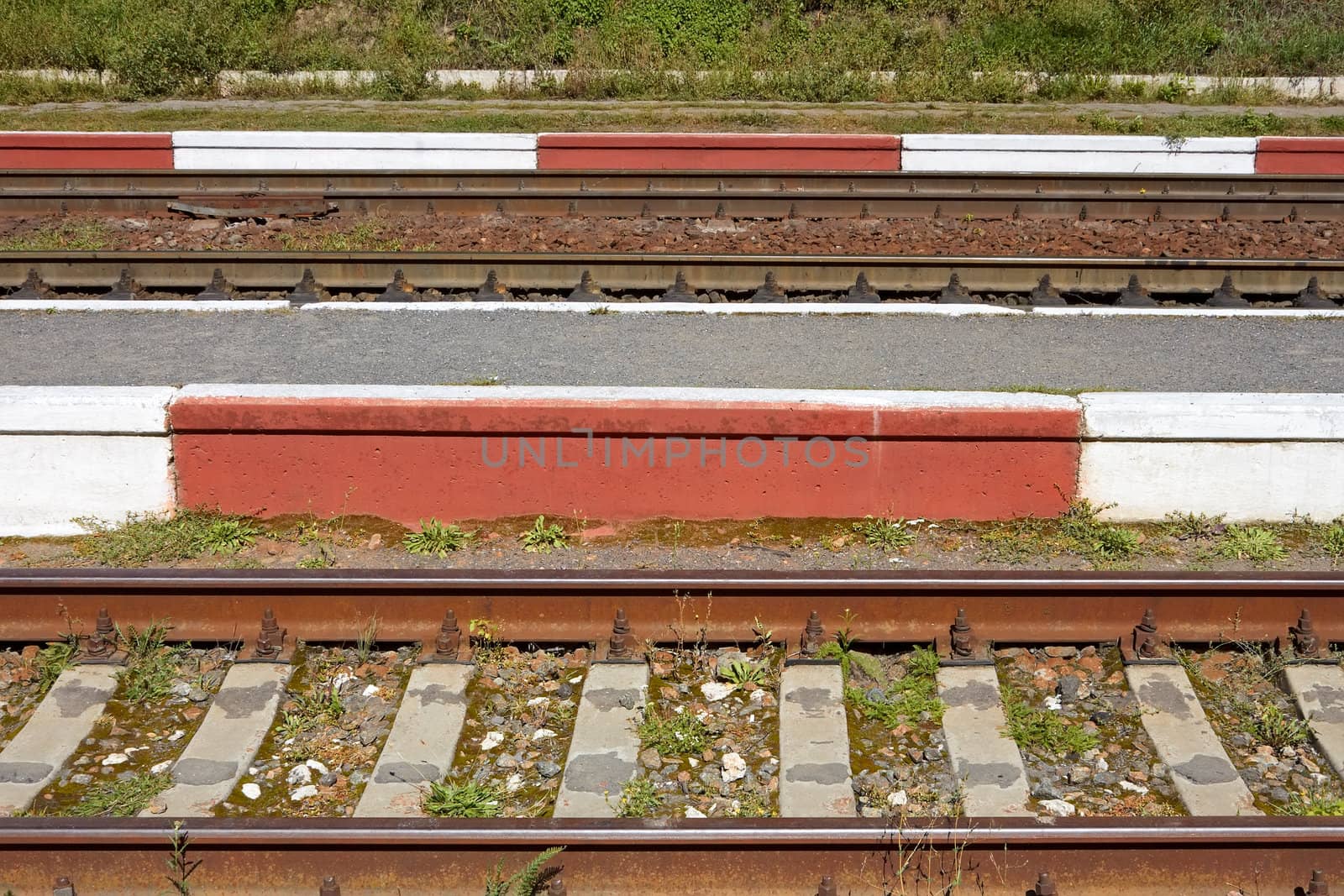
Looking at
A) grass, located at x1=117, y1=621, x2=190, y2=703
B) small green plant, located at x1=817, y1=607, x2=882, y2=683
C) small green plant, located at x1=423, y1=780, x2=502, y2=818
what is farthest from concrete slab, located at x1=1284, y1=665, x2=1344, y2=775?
grass, located at x1=117, y1=621, x2=190, y2=703

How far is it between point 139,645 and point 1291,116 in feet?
50.9

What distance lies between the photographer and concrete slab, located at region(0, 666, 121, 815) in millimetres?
4270

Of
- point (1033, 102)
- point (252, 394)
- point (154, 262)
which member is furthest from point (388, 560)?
point (1033, 102)

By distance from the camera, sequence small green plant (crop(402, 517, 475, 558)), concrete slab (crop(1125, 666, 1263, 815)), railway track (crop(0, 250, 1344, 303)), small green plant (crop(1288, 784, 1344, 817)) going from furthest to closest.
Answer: railway track (crop(0, 250, 1344, 303))
small green plant (crop(402, 517, 475, 558))
concrete slab (crop(1125, 666, 1263, 815))
small green plant (crop(1288, 784, 1344, 817))

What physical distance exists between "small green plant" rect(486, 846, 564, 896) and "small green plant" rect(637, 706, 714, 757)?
2.67 feet

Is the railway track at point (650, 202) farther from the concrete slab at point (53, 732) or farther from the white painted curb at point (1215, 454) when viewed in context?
the concrete slab at point (53, 732)

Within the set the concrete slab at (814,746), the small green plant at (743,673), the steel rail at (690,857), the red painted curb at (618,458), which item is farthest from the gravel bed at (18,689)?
the concrete slab at (814,746)

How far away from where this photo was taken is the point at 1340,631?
5.16 metres

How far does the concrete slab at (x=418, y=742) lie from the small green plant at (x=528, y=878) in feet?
1.57

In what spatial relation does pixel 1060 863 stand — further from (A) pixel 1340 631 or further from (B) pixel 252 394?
(B) pixel 252 394

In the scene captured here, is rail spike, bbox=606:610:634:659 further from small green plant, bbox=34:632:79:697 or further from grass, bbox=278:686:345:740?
small green plant, bbox=34:632:79:697

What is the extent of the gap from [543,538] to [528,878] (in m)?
2.44

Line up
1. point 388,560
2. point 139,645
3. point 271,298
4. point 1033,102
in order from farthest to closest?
point 1033,102, point 271,298, point 388,560, point 139,645

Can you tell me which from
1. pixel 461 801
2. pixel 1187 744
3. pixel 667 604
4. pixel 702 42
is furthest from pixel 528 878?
pixel 702 42
